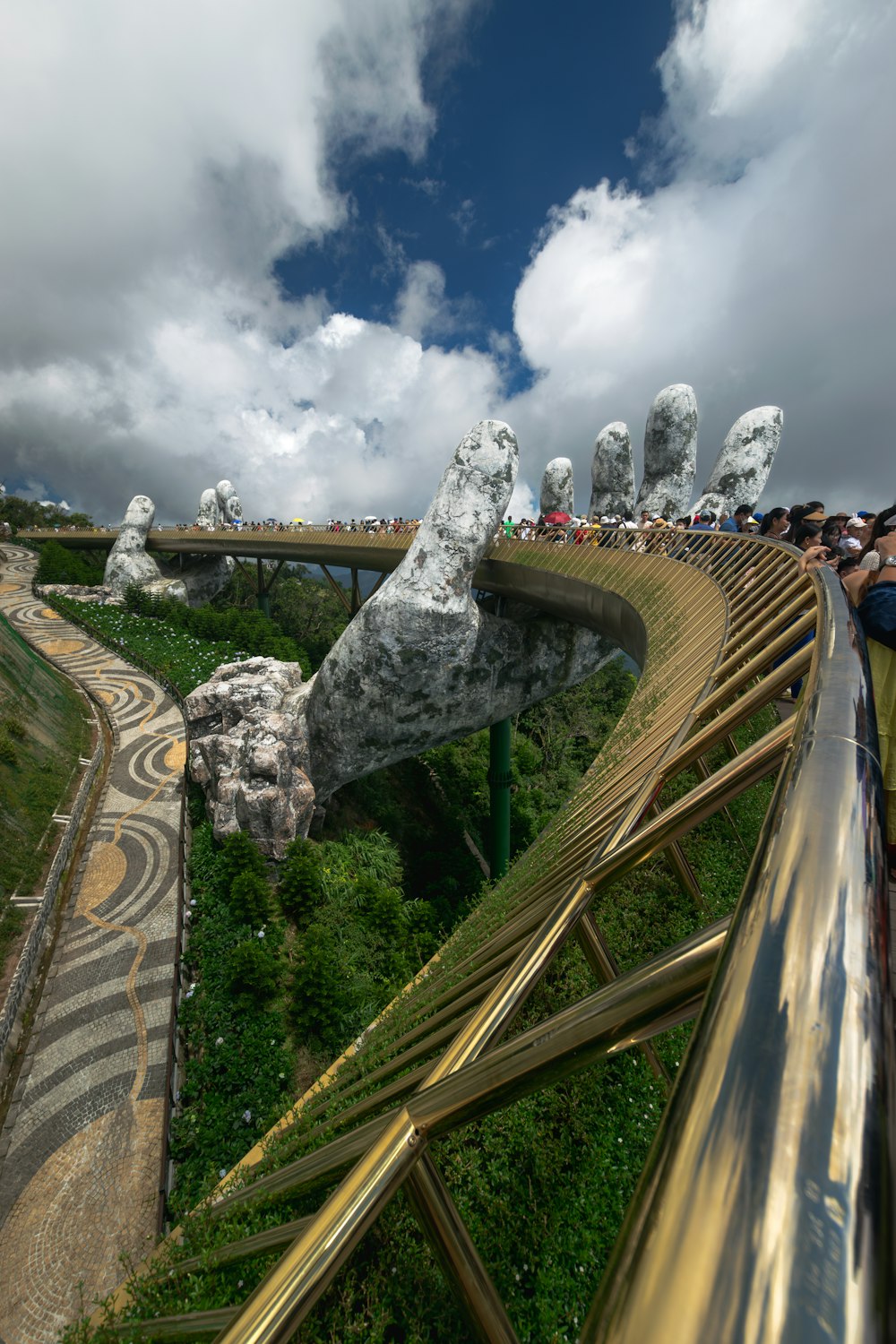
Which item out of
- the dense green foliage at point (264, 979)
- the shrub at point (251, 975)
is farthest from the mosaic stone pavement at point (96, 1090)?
the shrub at point (251, 975)

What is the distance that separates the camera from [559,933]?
1.77 m

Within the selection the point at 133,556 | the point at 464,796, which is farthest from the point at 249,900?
the point at 133,556

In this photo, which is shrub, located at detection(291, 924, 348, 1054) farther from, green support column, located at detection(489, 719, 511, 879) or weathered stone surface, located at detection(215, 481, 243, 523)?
weathered stone surface, located at detection(215, 481, 243, 523)

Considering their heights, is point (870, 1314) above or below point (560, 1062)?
above

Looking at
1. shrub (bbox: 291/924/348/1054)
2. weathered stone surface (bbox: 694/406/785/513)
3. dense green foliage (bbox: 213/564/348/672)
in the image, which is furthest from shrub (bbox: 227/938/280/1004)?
dense green foliage (bbox: 213/564/348/672)

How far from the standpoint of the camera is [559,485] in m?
23.3

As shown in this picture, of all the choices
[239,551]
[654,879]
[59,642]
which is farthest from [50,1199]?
[239,551]

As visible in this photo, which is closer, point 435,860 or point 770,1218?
point 770,1218

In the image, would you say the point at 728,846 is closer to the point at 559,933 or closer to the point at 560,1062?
the point at 559,933

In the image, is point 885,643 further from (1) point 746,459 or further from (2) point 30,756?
(1) point 746,459

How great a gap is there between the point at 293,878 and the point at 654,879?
906 centimetres

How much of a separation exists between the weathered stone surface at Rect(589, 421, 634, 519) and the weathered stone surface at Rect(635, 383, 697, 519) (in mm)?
688

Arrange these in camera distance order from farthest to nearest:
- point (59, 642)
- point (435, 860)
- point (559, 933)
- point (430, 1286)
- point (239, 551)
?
point (239, 551) < point (59, 642) < point (435, 860) < point (430, 1286) < point (559, 933)

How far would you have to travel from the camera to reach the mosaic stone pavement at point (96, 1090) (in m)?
5.99
